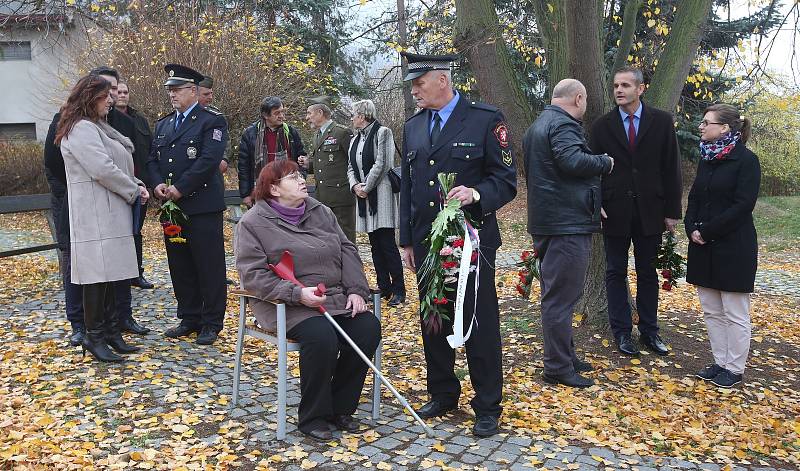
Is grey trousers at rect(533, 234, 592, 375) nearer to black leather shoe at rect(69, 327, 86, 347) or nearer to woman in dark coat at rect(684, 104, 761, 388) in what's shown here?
woman in dark coat at rect(684, 104, 761, 388)

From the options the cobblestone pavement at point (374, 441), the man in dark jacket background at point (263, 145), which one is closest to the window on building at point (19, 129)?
the man in dark jacket background at point (263, 145)

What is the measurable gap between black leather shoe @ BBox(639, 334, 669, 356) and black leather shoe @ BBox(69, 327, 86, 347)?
449 cm

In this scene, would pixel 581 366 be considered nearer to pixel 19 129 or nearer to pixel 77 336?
pixel 77 336

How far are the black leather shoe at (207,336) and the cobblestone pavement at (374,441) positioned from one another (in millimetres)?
364

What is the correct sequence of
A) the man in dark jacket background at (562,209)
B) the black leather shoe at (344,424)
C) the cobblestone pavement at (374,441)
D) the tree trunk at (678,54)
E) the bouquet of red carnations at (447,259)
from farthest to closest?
the tree trunk at (678,54) < the man in dark jacket background at (562,209) < the black leather shoe at (344,424) < the bouquet of red carnations at (447,259) < the cobblestone pavement at (374,441)

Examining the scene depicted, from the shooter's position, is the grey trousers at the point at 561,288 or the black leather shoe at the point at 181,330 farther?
the black leather shoe at the point at 181,330

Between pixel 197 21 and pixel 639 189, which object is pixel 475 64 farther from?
pixel 197 21

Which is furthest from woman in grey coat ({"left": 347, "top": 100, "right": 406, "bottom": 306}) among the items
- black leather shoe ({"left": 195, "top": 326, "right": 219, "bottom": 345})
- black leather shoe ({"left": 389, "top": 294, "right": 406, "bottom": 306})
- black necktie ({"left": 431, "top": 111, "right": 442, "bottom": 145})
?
black necktie ({"left": 431, "top": 111, "right": 442, "bottom": 145})

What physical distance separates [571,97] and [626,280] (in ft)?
5.27

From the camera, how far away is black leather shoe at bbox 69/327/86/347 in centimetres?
595

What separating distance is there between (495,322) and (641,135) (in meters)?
2.20

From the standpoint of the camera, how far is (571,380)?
525 cm

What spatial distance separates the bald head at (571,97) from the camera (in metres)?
5.16

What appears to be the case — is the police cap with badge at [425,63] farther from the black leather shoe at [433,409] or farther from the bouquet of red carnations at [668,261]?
the bouquet of red carnations at [668,261]
